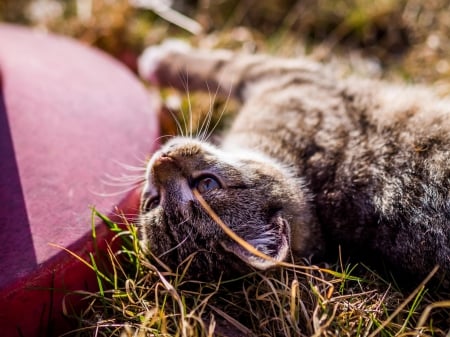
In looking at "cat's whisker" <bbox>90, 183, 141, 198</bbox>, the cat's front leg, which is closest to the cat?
"cat's whisker" <bbox>90, 183, 141, 198</bbox>

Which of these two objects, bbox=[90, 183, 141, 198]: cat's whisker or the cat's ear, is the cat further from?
bbox=[90, 183, 141, 198]: cat's whisker

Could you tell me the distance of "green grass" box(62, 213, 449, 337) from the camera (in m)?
1.87

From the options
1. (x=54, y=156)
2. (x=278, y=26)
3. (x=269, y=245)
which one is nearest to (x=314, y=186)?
(x=269, y=245)

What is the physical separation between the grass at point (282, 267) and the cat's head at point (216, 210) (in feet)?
0.26

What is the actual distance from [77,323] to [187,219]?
22.4 inches

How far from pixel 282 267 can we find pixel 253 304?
18 centimetres

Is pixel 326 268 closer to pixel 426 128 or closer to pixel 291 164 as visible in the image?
pixel 291 164

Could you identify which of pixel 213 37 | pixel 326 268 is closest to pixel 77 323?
pixel 326 268

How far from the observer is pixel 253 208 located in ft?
6.87

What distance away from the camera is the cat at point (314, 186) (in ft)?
6.62

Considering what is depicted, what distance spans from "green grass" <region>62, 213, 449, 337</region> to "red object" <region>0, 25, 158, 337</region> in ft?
0.46

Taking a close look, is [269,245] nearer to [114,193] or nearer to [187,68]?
[114,193]

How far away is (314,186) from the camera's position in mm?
2385

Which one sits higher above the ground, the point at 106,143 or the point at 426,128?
the point at 426,128
